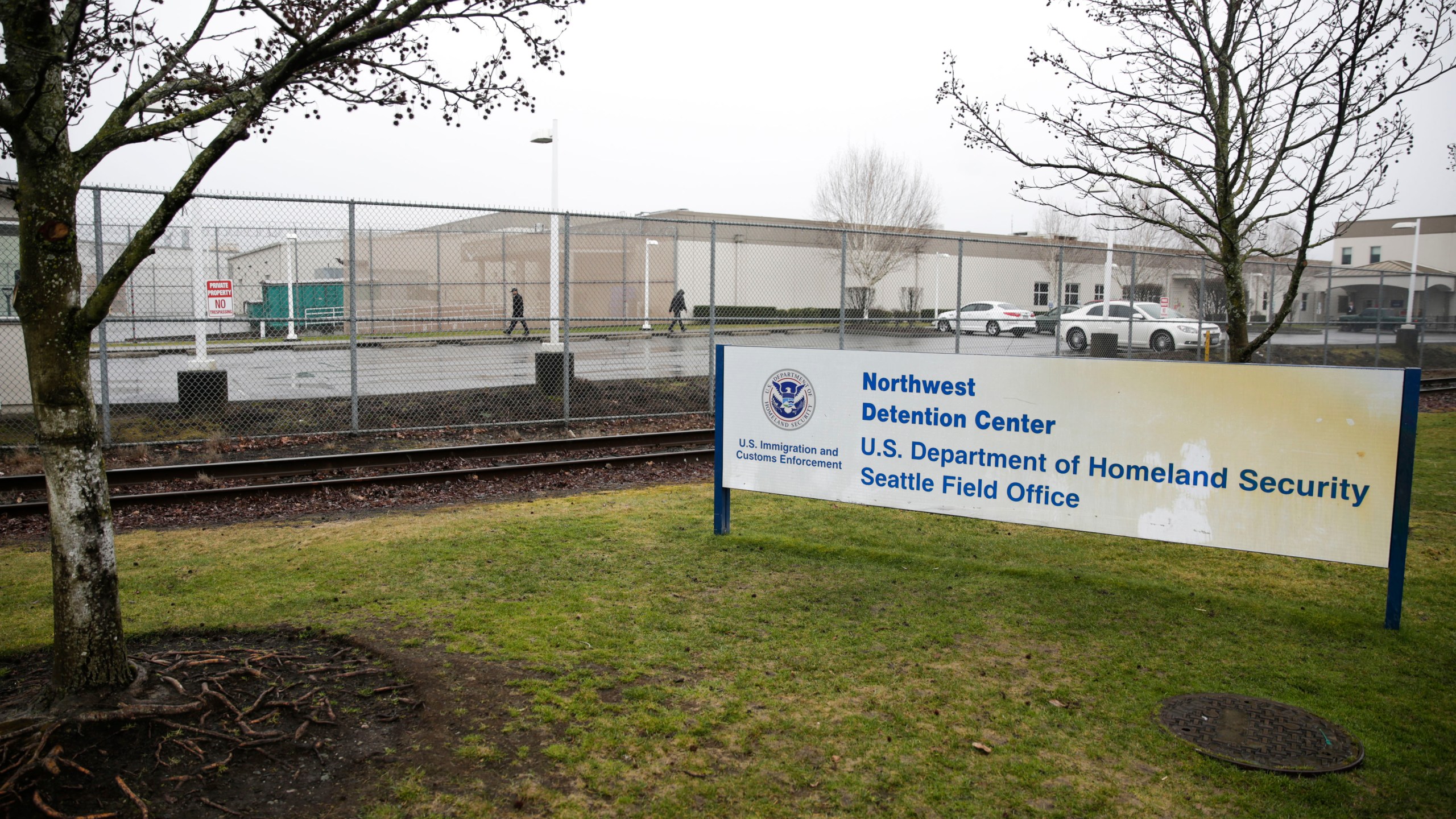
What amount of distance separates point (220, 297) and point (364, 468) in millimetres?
6725

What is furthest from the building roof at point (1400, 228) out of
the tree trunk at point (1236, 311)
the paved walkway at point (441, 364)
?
the tree trunk at point (1236, 311)

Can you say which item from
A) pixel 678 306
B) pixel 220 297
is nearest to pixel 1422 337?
pixel 678 306

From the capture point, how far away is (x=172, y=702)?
4.05 meters

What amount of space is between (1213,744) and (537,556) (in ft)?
15.1

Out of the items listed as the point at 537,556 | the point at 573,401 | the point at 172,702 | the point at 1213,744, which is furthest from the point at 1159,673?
the point at 573,401

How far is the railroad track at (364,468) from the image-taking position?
8.56 meters

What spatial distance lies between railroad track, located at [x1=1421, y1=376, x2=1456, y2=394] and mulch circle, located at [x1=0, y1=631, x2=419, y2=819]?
21.6 meters

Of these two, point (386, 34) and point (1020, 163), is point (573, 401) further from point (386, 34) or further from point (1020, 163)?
point (386, 34)

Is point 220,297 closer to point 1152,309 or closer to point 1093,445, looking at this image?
point 1093,445

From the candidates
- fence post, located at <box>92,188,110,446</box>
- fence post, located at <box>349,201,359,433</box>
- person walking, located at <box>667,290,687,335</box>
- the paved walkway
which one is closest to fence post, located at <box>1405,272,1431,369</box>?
the paved walkway

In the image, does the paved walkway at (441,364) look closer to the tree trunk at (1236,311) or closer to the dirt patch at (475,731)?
the tree trunk at (1236,311)

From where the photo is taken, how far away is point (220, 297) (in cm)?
1485

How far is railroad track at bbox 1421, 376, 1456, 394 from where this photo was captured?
1917 centimetres

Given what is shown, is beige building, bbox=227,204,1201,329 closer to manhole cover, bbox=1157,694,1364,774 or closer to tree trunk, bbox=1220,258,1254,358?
tree trunk, bbox=1220,258,1254,358
